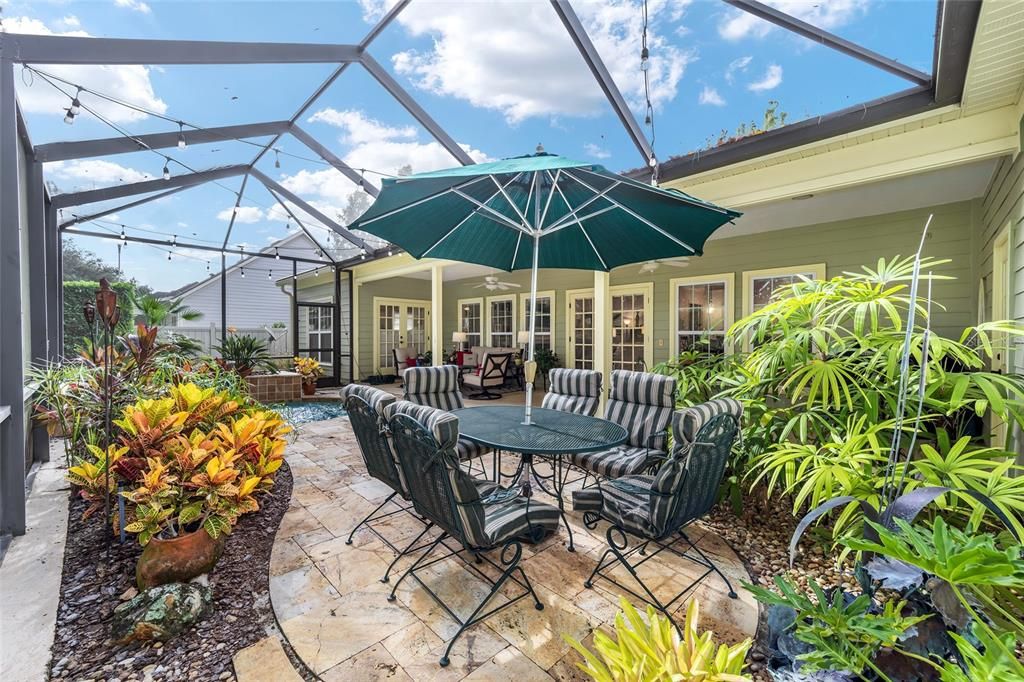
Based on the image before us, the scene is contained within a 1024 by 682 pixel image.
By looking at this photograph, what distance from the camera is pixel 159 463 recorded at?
2.47 meters

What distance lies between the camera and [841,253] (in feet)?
17.5

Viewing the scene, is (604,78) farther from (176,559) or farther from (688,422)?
(176,559)

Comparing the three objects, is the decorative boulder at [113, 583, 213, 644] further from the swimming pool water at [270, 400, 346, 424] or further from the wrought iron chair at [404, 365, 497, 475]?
the swimming pool water at [270, 400, 346, 424]

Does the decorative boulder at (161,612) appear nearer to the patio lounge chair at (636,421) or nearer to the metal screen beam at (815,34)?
the patio lounge chair at (636,421)

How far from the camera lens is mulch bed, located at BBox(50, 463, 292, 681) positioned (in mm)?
1722

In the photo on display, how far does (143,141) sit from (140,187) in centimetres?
168

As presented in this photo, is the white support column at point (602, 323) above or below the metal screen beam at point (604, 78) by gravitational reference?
below

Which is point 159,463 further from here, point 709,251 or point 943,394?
point 709,251

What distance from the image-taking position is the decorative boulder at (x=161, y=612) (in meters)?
1.85

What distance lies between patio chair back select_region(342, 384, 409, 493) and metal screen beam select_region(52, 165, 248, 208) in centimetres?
565

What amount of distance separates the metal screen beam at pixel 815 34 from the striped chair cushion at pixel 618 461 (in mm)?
3239

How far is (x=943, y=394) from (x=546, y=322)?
6721 millimetres

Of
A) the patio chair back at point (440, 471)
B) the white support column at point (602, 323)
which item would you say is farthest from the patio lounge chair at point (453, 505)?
the white support column at point (602, 323)

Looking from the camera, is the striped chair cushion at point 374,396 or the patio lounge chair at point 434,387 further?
the patio lounge chair at point 434,387
